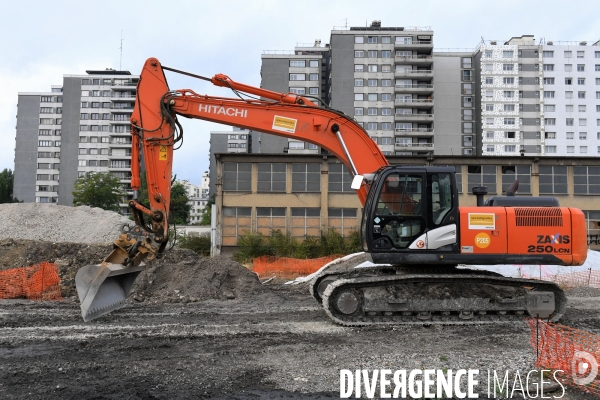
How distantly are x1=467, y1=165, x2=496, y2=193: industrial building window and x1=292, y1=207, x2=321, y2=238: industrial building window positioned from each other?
1027 cm

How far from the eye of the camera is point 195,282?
1419 cm

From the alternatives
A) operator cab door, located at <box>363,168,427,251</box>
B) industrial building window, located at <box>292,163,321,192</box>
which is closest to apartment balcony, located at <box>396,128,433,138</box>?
industrial building window, located at <box>292,163,321,192</box>

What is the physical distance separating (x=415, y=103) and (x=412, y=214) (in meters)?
60.3

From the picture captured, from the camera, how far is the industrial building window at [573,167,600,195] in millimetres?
33281

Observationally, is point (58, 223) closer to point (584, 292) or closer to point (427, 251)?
point (427, 251)

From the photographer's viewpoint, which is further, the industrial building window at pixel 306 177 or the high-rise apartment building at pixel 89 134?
the high-rise apartment building at pixel 89 134

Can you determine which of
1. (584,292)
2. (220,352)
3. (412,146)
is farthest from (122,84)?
(220,352)

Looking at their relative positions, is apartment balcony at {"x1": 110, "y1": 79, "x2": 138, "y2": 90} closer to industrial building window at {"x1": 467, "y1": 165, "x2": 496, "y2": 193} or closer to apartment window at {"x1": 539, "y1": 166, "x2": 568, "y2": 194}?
industrial building window at {"x1": 467, "y1": 165, "x2": 496, "y2": 193}

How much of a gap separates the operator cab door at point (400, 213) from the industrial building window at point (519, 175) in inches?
1049

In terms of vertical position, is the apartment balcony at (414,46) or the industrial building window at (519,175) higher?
the apartment balcony at (414,46)

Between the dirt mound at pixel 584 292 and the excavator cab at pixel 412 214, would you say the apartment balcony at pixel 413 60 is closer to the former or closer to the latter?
the dirt mound at pixel 584 292

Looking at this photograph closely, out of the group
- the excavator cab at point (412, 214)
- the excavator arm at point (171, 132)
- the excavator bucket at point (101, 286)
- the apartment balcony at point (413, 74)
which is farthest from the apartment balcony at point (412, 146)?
the excavator bucket at point (101, 286)

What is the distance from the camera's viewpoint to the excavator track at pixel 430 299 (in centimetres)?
900

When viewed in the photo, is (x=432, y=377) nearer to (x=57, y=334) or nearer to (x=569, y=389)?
(x=569, y=389)
